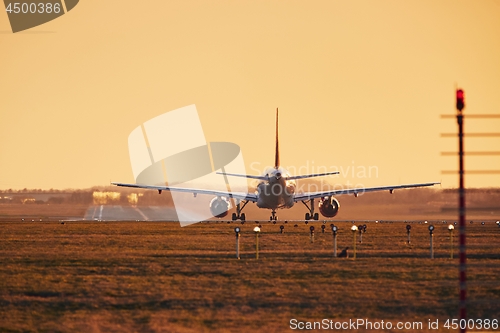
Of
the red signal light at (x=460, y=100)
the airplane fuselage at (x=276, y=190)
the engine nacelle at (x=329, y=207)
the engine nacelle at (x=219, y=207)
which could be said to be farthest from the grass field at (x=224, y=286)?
the engine nacelle at (x=219, y=207)

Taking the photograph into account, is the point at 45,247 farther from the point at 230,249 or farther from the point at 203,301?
the point at 203,301

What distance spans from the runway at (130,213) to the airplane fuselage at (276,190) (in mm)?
16131

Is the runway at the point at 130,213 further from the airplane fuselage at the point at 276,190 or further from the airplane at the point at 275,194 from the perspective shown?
the airplane fuselage at the point at 276,190

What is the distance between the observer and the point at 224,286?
30000 millimetres

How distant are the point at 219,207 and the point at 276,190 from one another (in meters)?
12.8

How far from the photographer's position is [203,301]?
1045 inches

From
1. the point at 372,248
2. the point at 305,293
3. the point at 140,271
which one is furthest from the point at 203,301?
the point at 372,248

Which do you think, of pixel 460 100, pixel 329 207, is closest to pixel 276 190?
pixel 329 207

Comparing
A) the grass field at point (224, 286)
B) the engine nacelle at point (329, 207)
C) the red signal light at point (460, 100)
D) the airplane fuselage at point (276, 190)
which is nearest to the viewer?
the red signal light at point (460, 100)

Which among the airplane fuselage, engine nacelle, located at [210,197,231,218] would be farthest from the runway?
A: the airplane fuselage

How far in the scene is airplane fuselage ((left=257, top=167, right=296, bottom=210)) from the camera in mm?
77500

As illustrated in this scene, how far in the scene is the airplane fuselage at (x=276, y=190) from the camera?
3051 inches

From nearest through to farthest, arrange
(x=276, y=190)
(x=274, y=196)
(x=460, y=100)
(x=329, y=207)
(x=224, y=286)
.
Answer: (x=460, y=100)
(x=224, y=286)
(x=276, y=190)
(x=274, y=196)
(x=329, y=207)

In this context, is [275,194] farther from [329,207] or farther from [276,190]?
[329,207]
